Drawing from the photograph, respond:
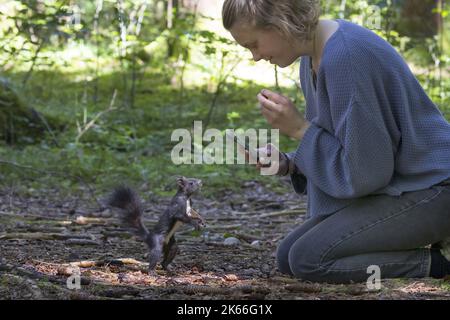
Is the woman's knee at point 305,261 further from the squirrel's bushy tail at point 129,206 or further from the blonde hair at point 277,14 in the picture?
the blonde hair at point 277,14

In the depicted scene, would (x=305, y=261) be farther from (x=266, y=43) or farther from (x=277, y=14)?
(x=277, y=14)

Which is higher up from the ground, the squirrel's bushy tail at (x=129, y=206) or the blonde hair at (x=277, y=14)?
the blonde hair at (x=277, y=14)

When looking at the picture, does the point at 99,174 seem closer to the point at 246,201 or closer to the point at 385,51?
the point at 246,201

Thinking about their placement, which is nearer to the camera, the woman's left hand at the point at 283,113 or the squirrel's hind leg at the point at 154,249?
the woman's left hand at the point at 283,113

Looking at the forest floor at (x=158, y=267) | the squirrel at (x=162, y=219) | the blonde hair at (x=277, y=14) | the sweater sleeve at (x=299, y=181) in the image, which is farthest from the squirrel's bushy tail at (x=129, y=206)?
the blonde hair at (x=277, y=14)

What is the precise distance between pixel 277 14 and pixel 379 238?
1181 mm

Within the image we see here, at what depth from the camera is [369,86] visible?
3338mm

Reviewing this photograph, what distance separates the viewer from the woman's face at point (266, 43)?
3.41m

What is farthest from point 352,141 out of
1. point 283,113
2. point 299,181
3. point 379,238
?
point 299,181

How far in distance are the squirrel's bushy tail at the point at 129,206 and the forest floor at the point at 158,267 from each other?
0.72ft

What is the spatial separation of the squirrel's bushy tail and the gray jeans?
2.69ft

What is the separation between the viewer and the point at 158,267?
155 inches
